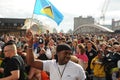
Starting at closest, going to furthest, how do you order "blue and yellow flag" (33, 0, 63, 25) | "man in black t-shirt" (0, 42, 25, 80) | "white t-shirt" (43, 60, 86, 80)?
1. "white t-shirt" (43, 60, 86, 80)
2. "man in black t-shirt" (0, 42, 25, 80)
3. "blue and yellow flag" (33, 0, 63, 25)

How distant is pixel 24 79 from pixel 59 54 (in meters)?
1.30

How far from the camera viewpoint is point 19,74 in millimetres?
6727

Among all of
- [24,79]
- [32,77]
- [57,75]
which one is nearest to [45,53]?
[32,77]

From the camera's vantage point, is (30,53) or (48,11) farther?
(48,11)

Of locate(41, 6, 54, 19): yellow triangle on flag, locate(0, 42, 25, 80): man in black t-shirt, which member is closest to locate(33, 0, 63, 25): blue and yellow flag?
locate(41, 6, 54, 19): yellow triangle on flag

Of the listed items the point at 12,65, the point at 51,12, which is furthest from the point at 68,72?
the point at 51,12

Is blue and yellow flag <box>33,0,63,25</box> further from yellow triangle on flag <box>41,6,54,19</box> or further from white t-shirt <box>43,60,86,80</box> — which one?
white t-shirt <box>43,60,86,80</box>

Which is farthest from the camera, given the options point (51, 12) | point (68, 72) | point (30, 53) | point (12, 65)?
point (51, 12)

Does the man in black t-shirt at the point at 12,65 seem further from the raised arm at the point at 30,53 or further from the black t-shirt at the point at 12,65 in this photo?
the raised arm at the point at 30,53

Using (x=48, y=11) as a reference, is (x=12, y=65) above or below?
below

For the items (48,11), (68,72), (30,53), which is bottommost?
(68,72)

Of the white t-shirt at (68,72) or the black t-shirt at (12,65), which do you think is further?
the black t-shirt at (12,65)

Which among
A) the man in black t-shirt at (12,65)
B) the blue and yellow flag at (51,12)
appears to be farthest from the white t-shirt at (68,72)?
the blue and yellow flag at (51,12)

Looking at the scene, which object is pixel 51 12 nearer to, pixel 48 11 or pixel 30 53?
pixel 48 11
